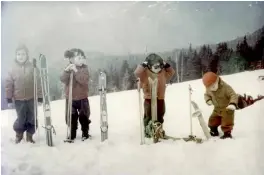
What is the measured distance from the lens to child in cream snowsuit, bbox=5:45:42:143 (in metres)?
2.03

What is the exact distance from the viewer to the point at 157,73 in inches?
80.6

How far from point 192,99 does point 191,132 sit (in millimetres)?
154

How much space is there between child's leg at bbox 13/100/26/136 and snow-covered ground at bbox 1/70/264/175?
0.02 meters

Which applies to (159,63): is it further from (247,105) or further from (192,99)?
(247,105)

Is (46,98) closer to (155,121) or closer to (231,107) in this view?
(155,121)

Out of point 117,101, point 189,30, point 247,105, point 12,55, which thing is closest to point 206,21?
point 189,30

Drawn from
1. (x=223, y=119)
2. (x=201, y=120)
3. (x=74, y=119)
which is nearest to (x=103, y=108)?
(x=74, y=119)

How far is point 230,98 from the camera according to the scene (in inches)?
80.3

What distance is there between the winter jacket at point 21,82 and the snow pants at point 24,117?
3 centimetres

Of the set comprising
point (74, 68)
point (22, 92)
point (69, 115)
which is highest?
point (74, 68)

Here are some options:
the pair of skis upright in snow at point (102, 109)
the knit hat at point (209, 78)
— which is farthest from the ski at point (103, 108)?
the knit hat at point (209, 78)

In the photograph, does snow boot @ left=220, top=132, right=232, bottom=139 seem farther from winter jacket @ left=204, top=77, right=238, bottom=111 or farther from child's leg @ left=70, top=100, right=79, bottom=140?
child's leg @ left=70, top=100, right=79, bottom=140

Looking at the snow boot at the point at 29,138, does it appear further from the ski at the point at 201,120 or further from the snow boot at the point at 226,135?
the snow boot at the point at 226,135

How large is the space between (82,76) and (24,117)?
13.1 inches
